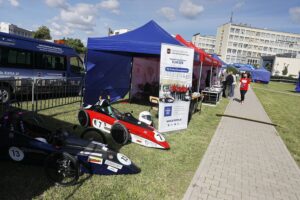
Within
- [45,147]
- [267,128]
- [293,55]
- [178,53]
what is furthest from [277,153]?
[293,55]

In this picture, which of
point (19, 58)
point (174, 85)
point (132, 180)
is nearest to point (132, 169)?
point (132, 180)

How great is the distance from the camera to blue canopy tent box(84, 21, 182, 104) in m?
7.73

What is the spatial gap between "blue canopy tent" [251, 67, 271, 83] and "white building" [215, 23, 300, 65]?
187ft

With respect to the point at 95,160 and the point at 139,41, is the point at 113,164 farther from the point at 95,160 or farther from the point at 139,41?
the point at 139,41

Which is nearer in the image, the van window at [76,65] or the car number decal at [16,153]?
the car number decal at [16,153]

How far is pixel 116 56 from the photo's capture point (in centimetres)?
1014

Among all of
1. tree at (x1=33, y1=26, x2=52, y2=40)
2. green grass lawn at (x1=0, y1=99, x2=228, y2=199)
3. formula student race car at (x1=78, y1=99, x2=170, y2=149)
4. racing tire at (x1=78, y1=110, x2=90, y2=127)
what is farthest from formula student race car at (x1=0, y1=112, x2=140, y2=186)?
tree at (x1=33, y1=26, x2=52, y2=40)

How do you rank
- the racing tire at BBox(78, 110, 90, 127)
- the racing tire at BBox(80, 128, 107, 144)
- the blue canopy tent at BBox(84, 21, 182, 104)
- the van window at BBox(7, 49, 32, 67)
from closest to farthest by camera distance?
the racing tire at BBox(80, 128, 107, 144), the racing tire at BBox(78, 110, 90, 127), the blue canopy tent at BBox(84, 21, 182, 104), the van window at BBox(7, 49, 32, 67)

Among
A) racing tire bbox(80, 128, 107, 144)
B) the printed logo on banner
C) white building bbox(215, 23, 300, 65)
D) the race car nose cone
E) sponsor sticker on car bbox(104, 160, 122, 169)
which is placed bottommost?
the race car nose cone

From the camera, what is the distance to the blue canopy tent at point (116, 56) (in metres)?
7.73

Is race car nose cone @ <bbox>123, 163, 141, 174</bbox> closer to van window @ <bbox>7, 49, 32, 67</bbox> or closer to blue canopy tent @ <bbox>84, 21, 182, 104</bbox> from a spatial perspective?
blue canopy tent @ <bbox>84, 21, 182, 104</bbox>

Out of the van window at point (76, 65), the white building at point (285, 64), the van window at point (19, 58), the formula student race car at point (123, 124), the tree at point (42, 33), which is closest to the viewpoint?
the formula student race car at point (123, 124)

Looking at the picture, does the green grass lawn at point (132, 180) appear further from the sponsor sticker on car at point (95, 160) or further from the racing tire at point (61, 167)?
the sponsor sticker on car at point (95, 160)

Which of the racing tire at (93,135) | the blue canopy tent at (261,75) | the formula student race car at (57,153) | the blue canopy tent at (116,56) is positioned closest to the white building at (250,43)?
the blue canopy tent at (261,75)
